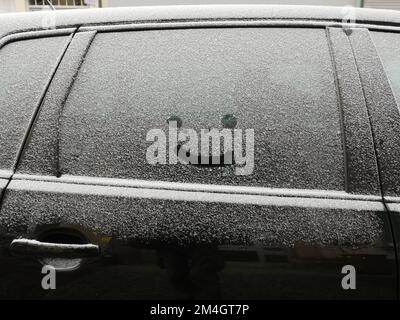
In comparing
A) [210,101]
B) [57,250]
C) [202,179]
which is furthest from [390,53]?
[57,250]

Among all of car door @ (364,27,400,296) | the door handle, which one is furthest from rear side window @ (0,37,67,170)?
car door @ (364,27,400,296)

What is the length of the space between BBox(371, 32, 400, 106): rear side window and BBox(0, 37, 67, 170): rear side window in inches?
40.3

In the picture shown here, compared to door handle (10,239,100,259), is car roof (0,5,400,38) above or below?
above

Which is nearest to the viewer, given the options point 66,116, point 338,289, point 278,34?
point 338,289

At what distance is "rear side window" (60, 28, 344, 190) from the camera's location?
128 centimetres

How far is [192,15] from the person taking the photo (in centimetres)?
148

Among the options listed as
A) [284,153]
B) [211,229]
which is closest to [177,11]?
[284,153]

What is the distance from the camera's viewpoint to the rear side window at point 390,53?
4.58 feet

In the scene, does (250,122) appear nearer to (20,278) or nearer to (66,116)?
(66,116)

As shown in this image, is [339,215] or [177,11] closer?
[339,215]

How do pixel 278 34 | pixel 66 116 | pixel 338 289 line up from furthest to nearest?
pixel 278 34 < pixel 66 116 < pixel 338 289

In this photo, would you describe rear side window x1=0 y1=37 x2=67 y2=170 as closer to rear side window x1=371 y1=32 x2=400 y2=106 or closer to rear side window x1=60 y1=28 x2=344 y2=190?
rear side window x1=60 y1=28 x2=344 y2=190
